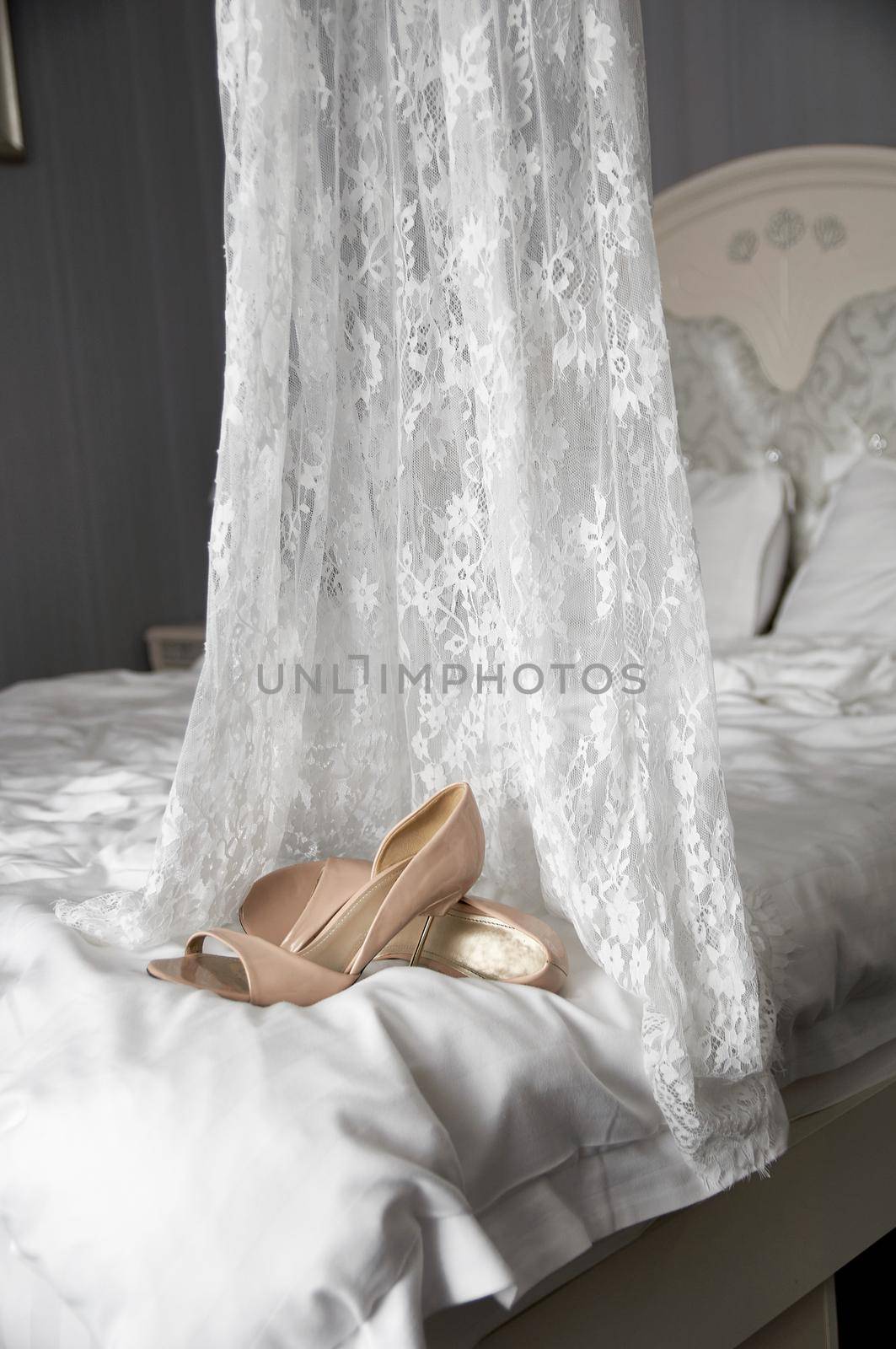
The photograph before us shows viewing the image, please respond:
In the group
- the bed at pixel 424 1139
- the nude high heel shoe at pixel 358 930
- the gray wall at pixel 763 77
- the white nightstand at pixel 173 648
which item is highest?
the gray wall at pixel 763 77

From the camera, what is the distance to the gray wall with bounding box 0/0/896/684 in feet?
11.6

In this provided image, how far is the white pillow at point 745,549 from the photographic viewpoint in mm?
2670

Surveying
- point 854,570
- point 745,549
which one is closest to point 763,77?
point 745,549

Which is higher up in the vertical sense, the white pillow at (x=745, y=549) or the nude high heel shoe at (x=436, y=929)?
the white pillow at (x=745, y=549)

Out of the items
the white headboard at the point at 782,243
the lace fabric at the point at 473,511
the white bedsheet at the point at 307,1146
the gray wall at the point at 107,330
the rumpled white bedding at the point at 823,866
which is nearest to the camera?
the white bedsheet at the point at 307,1146

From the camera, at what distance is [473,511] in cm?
113

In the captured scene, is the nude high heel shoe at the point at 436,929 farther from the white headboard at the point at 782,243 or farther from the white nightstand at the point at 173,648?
the white nightstand at the point at 173,648

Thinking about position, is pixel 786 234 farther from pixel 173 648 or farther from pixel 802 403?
pixel 173 648

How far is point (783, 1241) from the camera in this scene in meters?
1.13

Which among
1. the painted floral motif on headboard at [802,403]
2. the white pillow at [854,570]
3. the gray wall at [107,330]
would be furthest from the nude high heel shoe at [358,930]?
the gray wall at [107,330]

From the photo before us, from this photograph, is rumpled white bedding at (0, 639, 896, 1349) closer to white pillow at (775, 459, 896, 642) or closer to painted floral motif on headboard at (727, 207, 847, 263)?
white pillow at (775, 459, 896, 642)

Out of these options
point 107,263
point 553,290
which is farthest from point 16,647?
point 553,290

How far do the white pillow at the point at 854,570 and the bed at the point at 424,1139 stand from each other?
30.7 inches

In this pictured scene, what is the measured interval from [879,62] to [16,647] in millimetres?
2738
